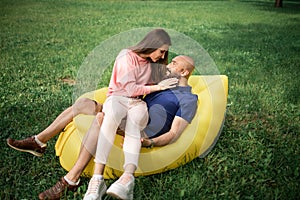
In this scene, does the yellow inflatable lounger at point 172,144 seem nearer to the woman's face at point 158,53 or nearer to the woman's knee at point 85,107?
the woman's knee at point 85,107

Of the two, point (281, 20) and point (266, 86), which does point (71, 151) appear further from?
point (281, 20)

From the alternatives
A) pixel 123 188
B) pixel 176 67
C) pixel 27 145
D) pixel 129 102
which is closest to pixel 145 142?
pixel 129 102

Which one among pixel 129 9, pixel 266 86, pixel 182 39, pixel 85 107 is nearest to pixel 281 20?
pixel 129 9

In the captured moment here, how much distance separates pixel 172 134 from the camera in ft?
9.50

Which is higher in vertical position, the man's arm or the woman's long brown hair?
the woman's long brown hair

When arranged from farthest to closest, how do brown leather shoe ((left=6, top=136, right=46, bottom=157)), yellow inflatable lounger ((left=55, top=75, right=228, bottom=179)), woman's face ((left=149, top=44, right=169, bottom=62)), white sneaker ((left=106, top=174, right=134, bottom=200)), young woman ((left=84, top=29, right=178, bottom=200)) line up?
brown leather shoe ((left=6, top=136, right=46, bottom=157)) → woman's face ((left=149, top=44, right=169, bottom=62)) → yellow inflatable lounger ((left=55, top=75, right=228, bottom=179)) → young woman ((left=84, top=29, right=178, bottom=200)) → white sneaker ((left=106, top=174, right=134, bottom=200))

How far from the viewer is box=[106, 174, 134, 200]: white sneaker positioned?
2.38 m

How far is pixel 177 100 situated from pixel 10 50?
4.71 metres

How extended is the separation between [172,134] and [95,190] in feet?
2.46

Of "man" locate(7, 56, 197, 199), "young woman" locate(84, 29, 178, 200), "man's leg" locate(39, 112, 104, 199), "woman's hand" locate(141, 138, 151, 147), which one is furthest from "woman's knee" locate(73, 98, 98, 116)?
"woman's hand" locate(141, 138, 151, 147)

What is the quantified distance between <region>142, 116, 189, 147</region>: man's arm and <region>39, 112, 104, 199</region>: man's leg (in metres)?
0.38

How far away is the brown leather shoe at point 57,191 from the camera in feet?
8.36

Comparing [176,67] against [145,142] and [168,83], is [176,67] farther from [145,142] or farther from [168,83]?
[145,142]

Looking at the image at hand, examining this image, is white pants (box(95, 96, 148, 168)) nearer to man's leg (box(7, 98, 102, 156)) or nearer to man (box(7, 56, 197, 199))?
man (box(7, 56, 197, 199))
